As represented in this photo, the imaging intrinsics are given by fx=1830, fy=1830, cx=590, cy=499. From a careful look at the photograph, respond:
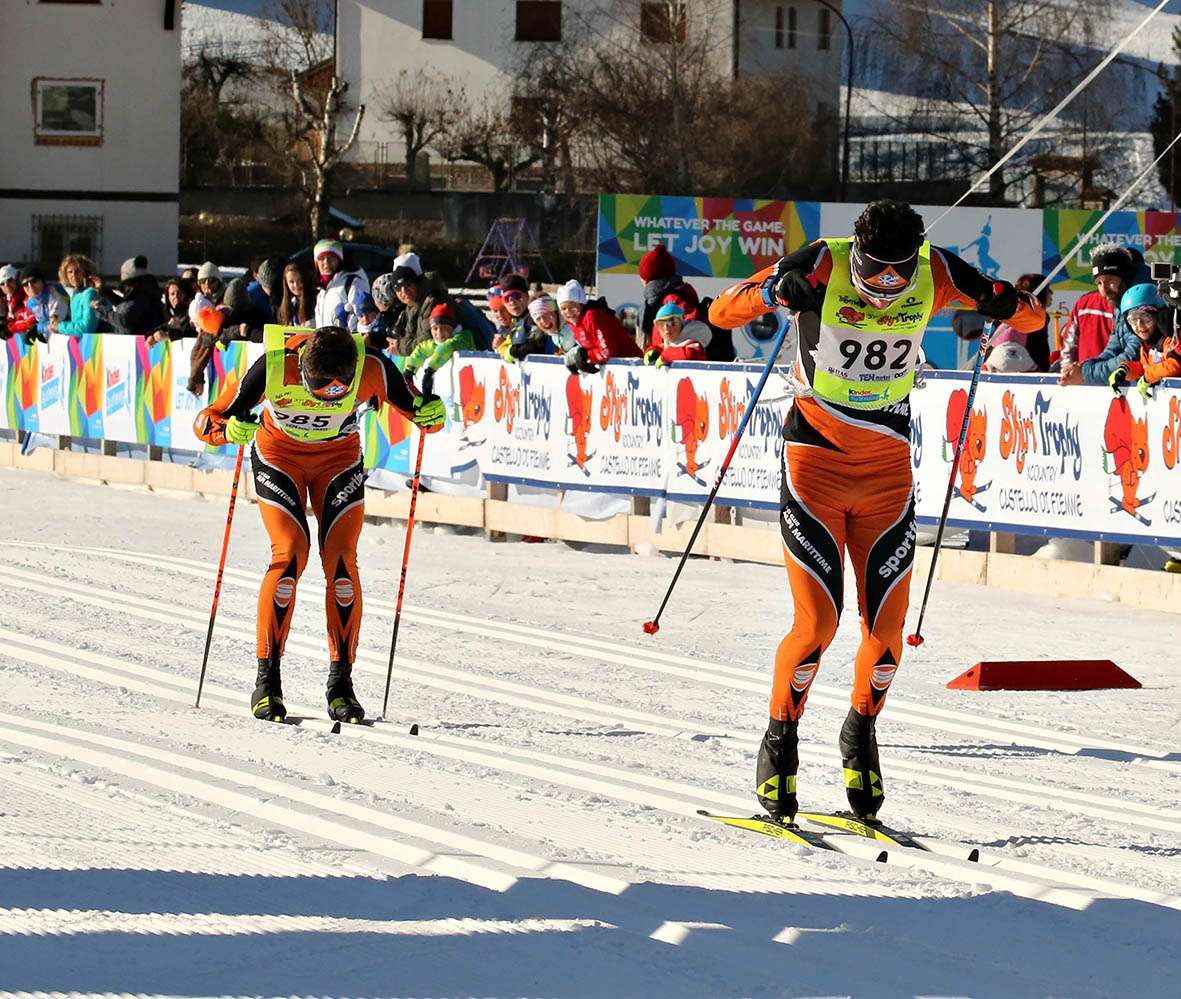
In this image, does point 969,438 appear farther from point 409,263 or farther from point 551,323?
point 409,263

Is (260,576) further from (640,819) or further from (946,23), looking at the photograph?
(946,23)

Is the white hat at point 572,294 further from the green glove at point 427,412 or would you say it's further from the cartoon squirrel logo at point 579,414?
the green glove at point 427,412

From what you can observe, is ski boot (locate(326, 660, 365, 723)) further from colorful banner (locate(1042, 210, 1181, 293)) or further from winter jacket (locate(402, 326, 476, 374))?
colorful banner (locate(1042, 210, 1181, 293))

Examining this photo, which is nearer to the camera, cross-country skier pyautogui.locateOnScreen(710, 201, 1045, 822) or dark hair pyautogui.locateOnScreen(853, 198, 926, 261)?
dark hair pyautogui.locateOnScreen(853, 198, 926, 261)

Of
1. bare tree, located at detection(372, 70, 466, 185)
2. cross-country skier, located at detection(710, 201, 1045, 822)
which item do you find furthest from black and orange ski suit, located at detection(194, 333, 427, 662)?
bare tree, located at detection(372, 70, 466, 185)

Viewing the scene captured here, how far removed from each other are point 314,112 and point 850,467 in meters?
57.2

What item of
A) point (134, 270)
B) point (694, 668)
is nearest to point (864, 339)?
point (694, 668)

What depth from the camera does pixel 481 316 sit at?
14.5 m

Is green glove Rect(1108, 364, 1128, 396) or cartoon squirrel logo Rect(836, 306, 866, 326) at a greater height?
cartoon squirrel logo Rect(836, 306, 866, 326)

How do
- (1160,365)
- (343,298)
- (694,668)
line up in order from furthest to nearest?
1. (343,298)
2. (1160,365)
3. (694,668)

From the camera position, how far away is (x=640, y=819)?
5891 mm

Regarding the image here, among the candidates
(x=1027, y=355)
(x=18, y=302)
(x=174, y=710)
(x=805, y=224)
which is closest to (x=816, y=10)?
(x=805, y=224)

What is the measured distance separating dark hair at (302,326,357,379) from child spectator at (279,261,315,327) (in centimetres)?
721

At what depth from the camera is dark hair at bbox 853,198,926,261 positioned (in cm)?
557
